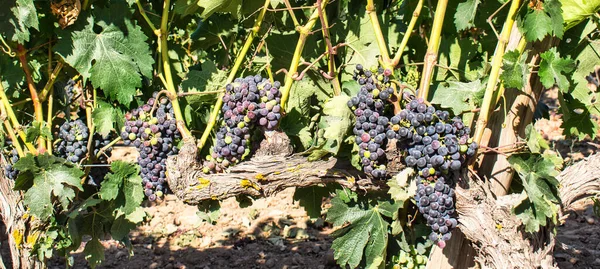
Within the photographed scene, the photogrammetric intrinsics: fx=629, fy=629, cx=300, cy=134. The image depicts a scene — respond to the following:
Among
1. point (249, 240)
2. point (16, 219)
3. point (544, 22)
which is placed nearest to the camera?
point (544, 22)

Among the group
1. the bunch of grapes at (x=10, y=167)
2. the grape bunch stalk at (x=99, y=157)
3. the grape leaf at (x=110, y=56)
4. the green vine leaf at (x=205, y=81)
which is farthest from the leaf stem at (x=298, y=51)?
the bunch of grapes at (x=10, y=167)

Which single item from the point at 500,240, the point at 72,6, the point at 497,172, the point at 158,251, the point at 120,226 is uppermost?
the point at 72,6

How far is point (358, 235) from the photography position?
8.44ft

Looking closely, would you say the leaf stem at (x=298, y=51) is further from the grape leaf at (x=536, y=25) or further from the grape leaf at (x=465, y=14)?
the grape leaf at (x=536, y=25)

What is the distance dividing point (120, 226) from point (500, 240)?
1.71m

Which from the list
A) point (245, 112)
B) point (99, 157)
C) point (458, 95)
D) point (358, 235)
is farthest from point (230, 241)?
point (458, 95)

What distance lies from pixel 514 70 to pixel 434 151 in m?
0.39

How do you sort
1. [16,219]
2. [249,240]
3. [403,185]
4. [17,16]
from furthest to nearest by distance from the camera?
[249,240] → [16,219] → [17,16] → [403,185]

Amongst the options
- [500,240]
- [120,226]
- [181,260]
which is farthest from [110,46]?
[181,260]

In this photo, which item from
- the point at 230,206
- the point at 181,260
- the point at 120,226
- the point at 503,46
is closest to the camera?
the point at 503,46

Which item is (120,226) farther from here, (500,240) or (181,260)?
(181,260)

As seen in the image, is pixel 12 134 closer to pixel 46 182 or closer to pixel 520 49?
pixel 46 182

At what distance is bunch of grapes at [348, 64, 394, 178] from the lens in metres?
2.16

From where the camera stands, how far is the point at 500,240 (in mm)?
2275
